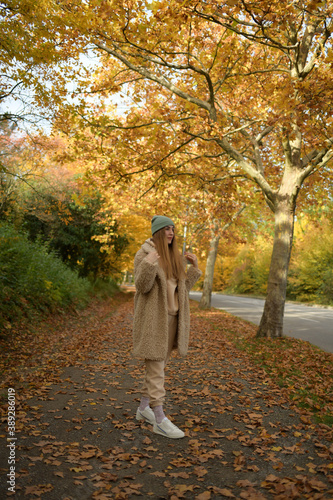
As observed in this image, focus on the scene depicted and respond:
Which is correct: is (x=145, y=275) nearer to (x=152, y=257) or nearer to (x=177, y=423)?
(x=152, y=257)

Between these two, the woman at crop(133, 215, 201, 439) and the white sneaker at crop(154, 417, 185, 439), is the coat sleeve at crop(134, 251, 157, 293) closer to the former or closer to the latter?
the woman at crop(133, 215, 201, 439)

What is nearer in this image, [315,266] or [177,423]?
[177,423]

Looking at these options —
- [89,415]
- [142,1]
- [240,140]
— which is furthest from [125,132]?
[89,415]

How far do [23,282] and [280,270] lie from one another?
21.1 feet

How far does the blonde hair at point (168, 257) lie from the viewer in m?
4.17

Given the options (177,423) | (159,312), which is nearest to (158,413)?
(177,423)

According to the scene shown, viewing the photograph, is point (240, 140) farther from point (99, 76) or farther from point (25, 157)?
point (25, 157)

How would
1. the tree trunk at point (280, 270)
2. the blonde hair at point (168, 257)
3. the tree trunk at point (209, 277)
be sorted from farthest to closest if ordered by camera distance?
the tree trunk at point (209, 277), the tree trunk at point (280, 270), the blonde hair at point (168, 257)

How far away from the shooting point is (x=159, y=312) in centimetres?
407

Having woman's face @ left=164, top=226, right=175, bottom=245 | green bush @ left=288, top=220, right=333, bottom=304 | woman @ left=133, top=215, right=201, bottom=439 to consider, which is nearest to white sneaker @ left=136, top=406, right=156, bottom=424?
woman @ left=133, top=215, right=201, bottom=439

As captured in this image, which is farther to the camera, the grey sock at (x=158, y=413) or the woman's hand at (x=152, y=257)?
the grey sock at (x=158, y=413)

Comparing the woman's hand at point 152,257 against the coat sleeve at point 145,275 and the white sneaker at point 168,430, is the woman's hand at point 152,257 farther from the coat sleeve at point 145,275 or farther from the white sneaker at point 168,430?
the white sneaker at point 168,430

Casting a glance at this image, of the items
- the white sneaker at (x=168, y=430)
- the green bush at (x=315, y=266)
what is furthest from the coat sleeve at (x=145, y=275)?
the green bush at (x=315, y=266)

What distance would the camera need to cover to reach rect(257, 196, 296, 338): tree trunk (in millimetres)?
9898
